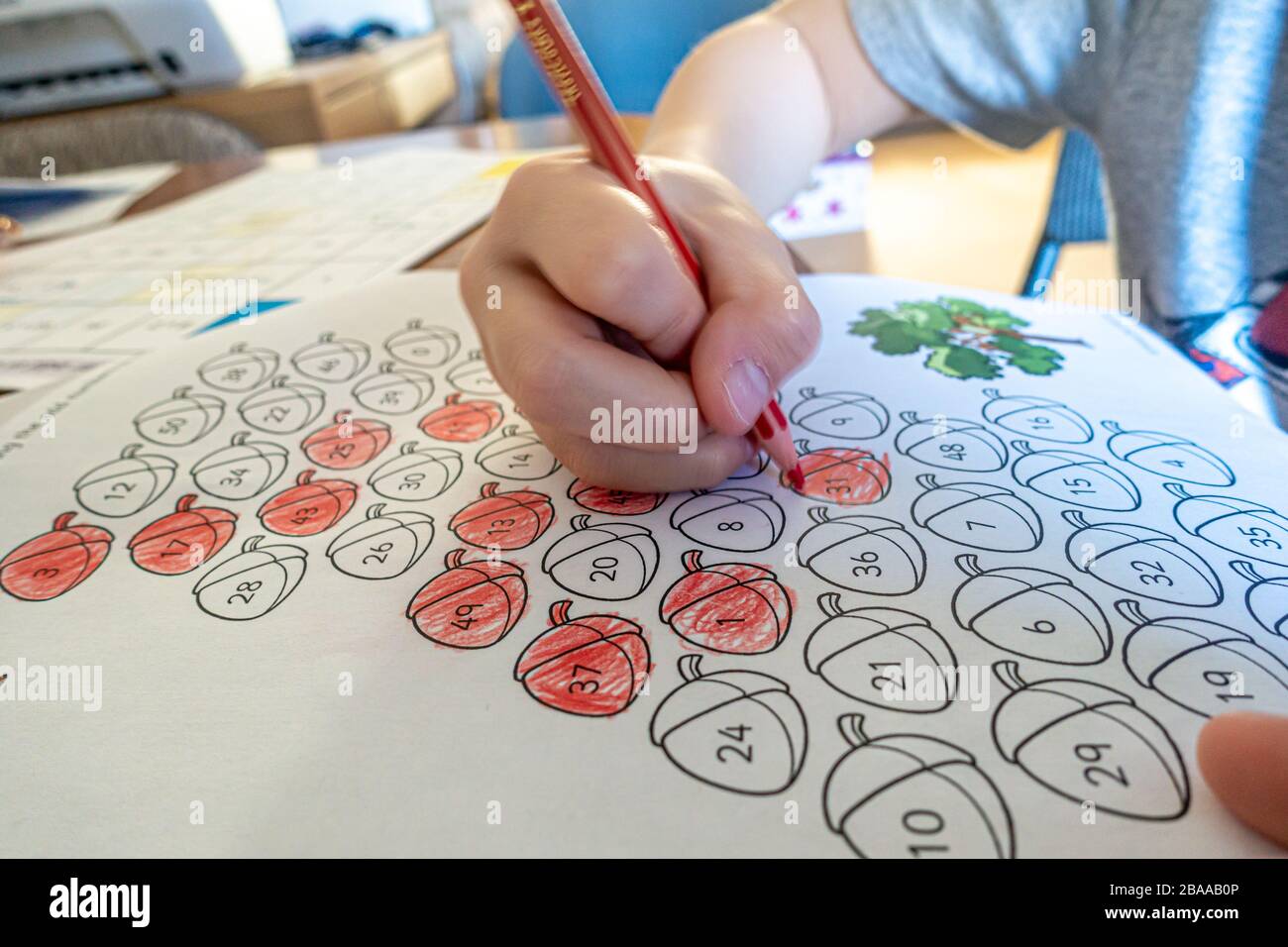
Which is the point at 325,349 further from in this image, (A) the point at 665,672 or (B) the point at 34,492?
(A) the point at 665,672

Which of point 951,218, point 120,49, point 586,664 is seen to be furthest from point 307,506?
point 951,218

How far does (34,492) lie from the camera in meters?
0.37

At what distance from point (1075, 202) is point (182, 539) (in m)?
1.04

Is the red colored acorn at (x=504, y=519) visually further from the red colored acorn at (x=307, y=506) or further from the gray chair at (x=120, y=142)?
the gray chair at (x=120, y=142)

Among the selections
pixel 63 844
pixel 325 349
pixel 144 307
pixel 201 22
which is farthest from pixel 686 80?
pixel 201 22

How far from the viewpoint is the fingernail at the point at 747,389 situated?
288 millimetres

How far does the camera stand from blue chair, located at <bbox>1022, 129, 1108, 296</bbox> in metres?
0.99

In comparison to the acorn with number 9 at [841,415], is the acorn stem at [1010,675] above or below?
below

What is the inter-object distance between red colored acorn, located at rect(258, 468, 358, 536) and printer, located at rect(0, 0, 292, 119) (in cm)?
116

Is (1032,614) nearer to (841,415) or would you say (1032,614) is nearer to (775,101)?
(841,415)

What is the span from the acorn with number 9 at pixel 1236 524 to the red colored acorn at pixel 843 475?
11cm

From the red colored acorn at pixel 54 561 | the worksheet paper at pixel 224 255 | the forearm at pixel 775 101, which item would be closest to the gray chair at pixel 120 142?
the worksheet paper at pixel 224 255

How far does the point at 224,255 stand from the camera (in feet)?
2.15
